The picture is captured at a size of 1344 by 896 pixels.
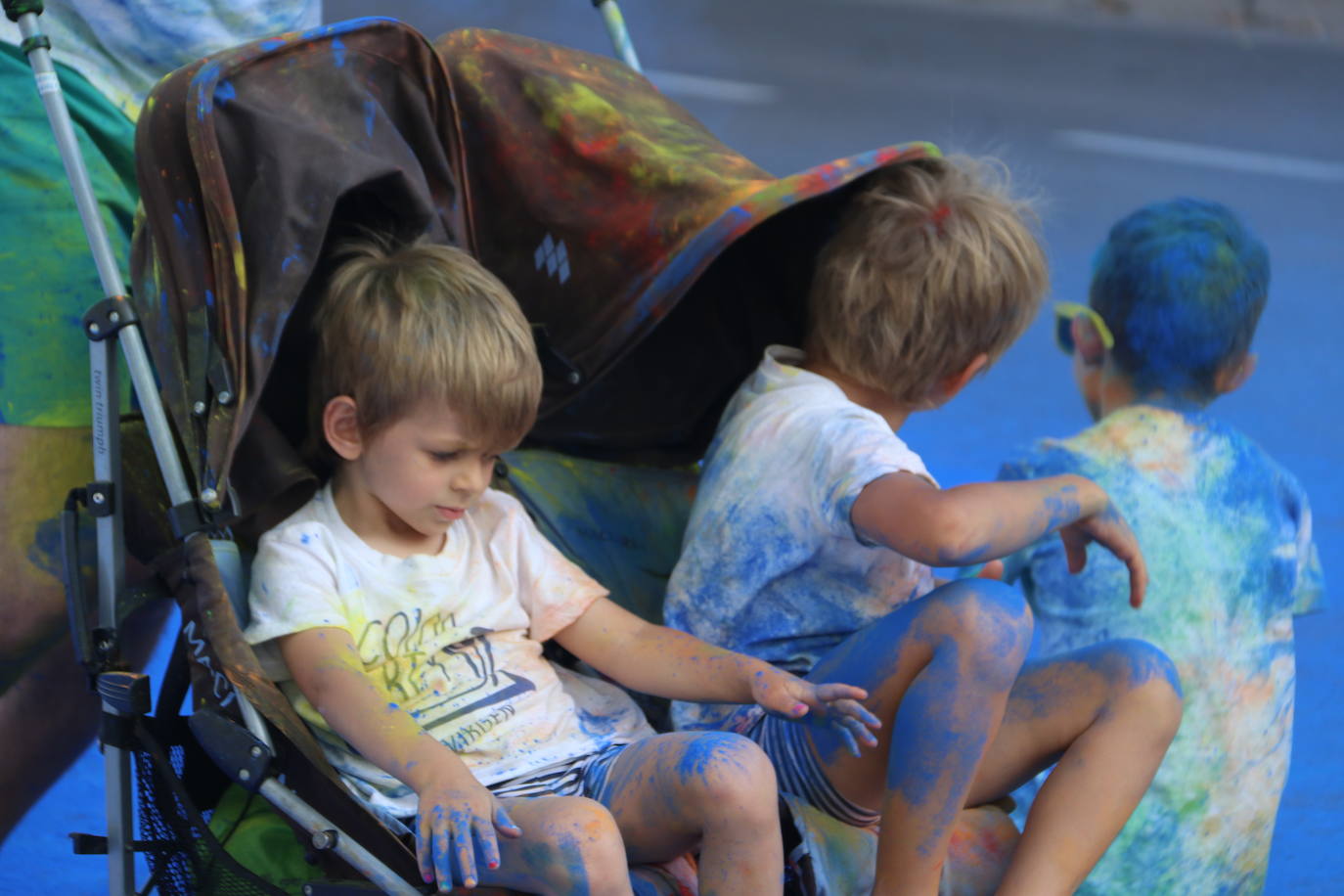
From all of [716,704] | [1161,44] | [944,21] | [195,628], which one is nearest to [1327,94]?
[1161,44]

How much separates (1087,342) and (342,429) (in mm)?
1219

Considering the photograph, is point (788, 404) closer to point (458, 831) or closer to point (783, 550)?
point (783, 550)

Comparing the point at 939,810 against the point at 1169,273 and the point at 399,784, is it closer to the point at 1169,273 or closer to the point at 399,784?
the point at 399,784

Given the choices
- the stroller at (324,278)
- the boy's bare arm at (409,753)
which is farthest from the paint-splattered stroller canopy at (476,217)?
the boy's bare arm at (409,753)

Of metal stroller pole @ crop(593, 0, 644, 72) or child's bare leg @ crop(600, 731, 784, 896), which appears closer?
child's bare leg @ crop(600, 731, 784, 896)

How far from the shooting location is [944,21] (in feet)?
27.0

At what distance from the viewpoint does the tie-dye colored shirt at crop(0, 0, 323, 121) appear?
2303 millimetres

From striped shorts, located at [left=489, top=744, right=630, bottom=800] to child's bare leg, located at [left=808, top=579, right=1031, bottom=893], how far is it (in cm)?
33

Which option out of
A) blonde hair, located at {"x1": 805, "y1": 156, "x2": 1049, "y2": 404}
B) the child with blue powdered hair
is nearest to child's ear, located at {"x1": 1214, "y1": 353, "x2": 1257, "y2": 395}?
the child with blue powdered hair

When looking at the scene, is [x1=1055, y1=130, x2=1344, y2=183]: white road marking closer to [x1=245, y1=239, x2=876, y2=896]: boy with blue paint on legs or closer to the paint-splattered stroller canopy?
the paint-splattered stroller canopy

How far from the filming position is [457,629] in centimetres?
198

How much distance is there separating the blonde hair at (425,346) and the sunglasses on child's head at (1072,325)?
0.97 metres

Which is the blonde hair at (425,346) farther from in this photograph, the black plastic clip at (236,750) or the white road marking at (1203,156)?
the white road marking at (1203,156)

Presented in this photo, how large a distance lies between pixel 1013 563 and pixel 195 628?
1.25 meters
